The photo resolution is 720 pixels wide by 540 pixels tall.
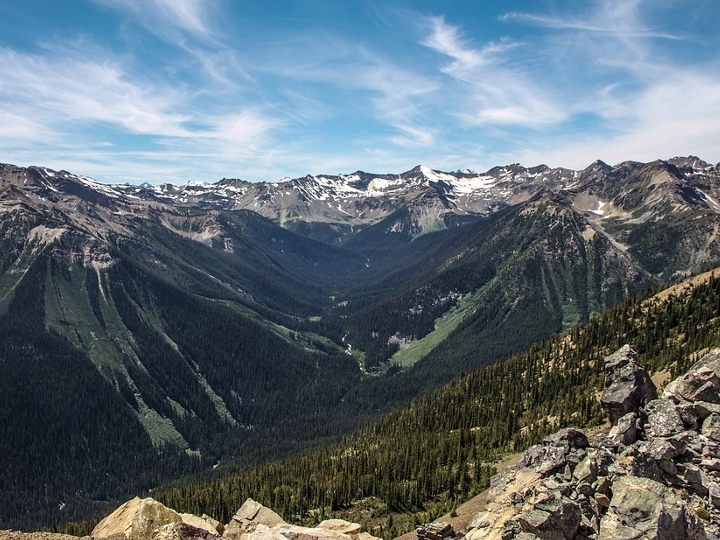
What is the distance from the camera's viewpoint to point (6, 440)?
195875 mm

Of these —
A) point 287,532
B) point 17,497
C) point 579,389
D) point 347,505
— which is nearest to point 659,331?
point 579,389

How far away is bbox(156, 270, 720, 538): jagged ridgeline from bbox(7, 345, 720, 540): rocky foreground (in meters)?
30.3

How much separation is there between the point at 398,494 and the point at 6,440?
18683cm

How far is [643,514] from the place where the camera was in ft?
114

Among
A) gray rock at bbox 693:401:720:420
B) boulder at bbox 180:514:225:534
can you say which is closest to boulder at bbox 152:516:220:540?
boulder at bbox 180:514:225:534

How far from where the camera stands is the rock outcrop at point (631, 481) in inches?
1379

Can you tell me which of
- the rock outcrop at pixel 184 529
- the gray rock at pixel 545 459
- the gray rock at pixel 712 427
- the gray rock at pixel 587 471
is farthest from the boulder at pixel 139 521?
the gray rock at pixel 712 427

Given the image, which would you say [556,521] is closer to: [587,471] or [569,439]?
[587,471]

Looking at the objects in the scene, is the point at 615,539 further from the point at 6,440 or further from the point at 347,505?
the point at 6,440

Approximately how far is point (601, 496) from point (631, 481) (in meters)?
3.23

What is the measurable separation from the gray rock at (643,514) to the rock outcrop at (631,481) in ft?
0.21

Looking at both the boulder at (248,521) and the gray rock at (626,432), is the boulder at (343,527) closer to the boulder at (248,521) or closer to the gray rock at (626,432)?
the boulder at (248,521)

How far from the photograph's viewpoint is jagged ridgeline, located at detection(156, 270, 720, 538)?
87.1 metres

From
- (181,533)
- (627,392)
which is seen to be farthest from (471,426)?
(181,533)
